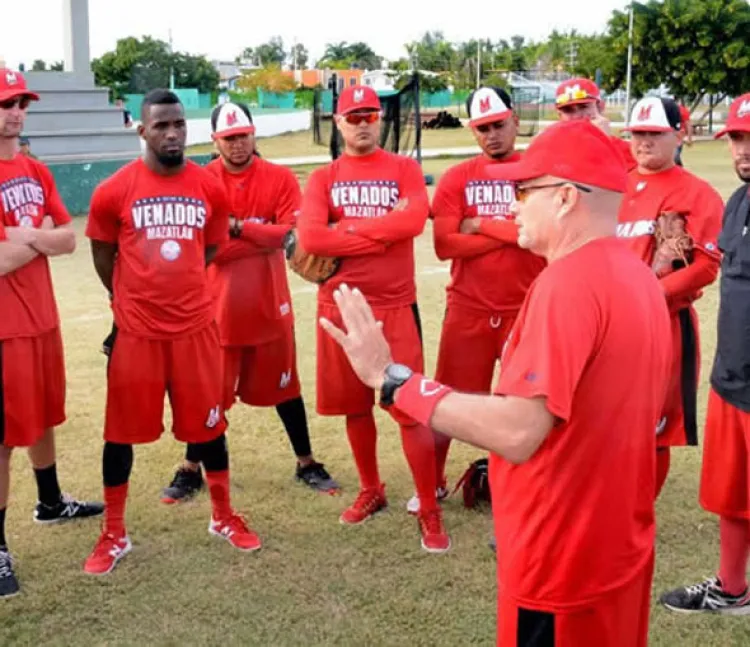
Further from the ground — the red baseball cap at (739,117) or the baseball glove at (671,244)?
the red baseball cap at (739,117)

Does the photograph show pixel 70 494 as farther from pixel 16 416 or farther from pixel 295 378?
pixel 295 378

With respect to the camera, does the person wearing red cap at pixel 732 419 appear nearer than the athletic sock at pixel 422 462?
Yes

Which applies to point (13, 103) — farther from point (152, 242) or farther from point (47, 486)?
point (47, 486)

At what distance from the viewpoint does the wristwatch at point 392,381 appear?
235 cm

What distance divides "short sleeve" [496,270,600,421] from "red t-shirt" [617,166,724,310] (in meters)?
2.44

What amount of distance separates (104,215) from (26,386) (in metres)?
0.94

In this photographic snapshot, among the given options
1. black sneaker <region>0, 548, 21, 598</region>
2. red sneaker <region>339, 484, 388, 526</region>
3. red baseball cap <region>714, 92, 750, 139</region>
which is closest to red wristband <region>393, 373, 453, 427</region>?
red baseball cap <region>714, 92, 750, 139</region>

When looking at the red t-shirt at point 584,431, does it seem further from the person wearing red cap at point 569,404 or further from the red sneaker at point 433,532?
the red sneaker at point 433,532

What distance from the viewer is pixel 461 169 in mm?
Answer: 5180

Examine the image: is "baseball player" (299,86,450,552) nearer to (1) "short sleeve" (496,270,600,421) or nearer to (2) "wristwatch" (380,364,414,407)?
(2) "wristwatch" (380,364,414,407)

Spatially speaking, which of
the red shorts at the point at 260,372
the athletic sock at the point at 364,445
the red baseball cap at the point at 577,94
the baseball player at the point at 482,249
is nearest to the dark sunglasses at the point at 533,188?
the baseball player at the point at 482,249

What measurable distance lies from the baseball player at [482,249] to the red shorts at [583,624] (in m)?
2.72

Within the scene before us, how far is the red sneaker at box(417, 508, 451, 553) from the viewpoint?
487cm

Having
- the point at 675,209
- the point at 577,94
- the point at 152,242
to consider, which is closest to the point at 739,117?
the point at 675,209
